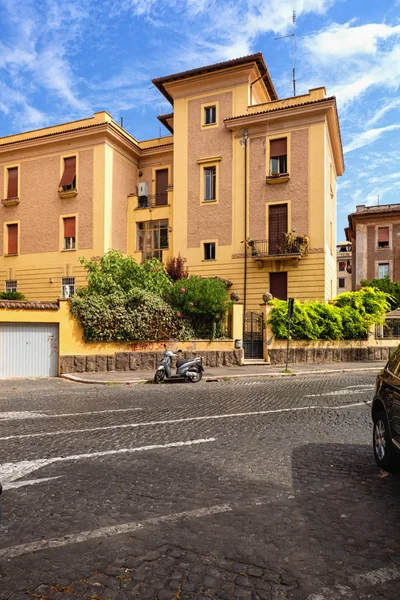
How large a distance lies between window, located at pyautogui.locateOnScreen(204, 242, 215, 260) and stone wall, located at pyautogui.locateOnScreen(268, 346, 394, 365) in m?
10.5

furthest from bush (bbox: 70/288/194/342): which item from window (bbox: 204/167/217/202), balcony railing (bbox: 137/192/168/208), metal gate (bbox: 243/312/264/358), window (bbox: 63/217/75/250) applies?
balcony railing (bbox: 137/192/168/208)

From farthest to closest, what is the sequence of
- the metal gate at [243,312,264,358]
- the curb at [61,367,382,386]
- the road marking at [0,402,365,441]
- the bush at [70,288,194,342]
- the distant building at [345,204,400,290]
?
the distant building at [345,204,400,290] < the metal gate at [243,312,264,358] < the bush at [70,288,194,342] < the curb at [61,367,382,386] < the road marking at [0,402,365,441]

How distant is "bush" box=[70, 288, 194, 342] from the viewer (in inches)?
722

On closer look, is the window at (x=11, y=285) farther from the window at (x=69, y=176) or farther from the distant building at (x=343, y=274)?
the distant building at (x=343, y=274)

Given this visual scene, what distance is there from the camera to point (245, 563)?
10.4ft

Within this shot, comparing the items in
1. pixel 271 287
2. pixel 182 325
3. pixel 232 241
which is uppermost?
pixel 232 241

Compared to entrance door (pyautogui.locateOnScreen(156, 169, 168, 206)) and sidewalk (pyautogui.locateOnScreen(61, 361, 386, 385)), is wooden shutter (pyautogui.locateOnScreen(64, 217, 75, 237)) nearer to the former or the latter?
entrance door (pyautogui.locateOnScreen(156, 169, 168, 206))

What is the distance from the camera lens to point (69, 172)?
32.6 meters

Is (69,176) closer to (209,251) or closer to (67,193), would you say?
(67,193)

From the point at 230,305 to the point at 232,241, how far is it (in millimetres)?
9668

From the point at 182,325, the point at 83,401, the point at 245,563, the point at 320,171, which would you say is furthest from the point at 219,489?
the point at 320,171

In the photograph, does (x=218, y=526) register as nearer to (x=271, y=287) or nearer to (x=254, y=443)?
(x=254, y=443)

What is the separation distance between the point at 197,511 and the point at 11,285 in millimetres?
32926

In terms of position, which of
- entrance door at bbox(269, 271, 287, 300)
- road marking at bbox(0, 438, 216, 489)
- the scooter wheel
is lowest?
the scooter wheel
